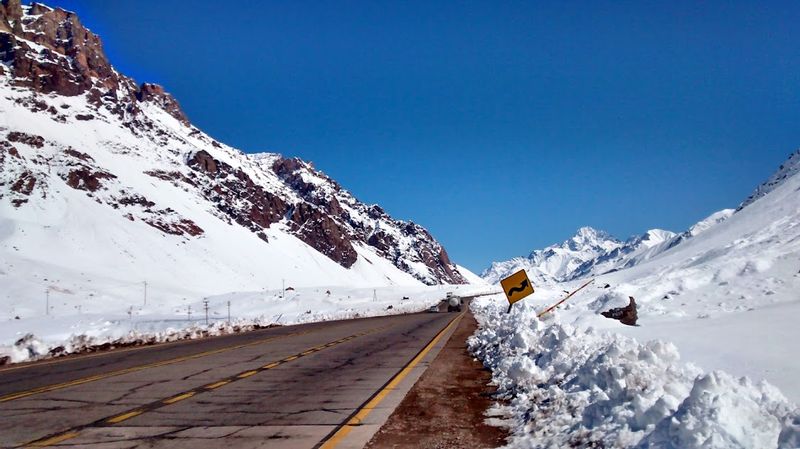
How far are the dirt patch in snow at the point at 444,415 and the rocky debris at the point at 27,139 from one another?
154 meters

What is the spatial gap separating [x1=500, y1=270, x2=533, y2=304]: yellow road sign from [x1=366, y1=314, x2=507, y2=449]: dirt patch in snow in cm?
610

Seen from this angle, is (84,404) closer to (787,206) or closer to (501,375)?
(501,375)

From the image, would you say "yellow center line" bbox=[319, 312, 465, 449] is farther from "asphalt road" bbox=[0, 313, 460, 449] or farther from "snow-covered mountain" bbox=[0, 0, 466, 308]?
"snow-covered mountain" bbox=[0, 0, 466, 308]

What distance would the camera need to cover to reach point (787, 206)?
61.0m

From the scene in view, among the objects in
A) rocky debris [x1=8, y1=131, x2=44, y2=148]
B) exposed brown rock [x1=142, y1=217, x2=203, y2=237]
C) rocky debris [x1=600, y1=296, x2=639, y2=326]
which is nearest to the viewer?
rocky debris [x1=600, y1=296, x2=639, y2=326]

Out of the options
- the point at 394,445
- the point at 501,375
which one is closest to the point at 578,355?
the point at 501,375

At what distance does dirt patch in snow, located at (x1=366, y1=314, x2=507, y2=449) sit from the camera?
6770 millimetres

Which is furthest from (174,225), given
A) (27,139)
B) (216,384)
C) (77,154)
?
(216,384)

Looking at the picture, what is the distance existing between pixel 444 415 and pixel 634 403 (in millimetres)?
3214

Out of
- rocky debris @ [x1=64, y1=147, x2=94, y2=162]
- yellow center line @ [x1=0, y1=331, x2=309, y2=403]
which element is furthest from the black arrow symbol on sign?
rocky debris @ [x1=64, y1=147, x2=94, y2=162]

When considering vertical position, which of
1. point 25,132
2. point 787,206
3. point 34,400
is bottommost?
point 34,400

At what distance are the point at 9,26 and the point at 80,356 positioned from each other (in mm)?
222905

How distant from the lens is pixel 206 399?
9.45 m

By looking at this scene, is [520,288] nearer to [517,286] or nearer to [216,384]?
[517,286]
